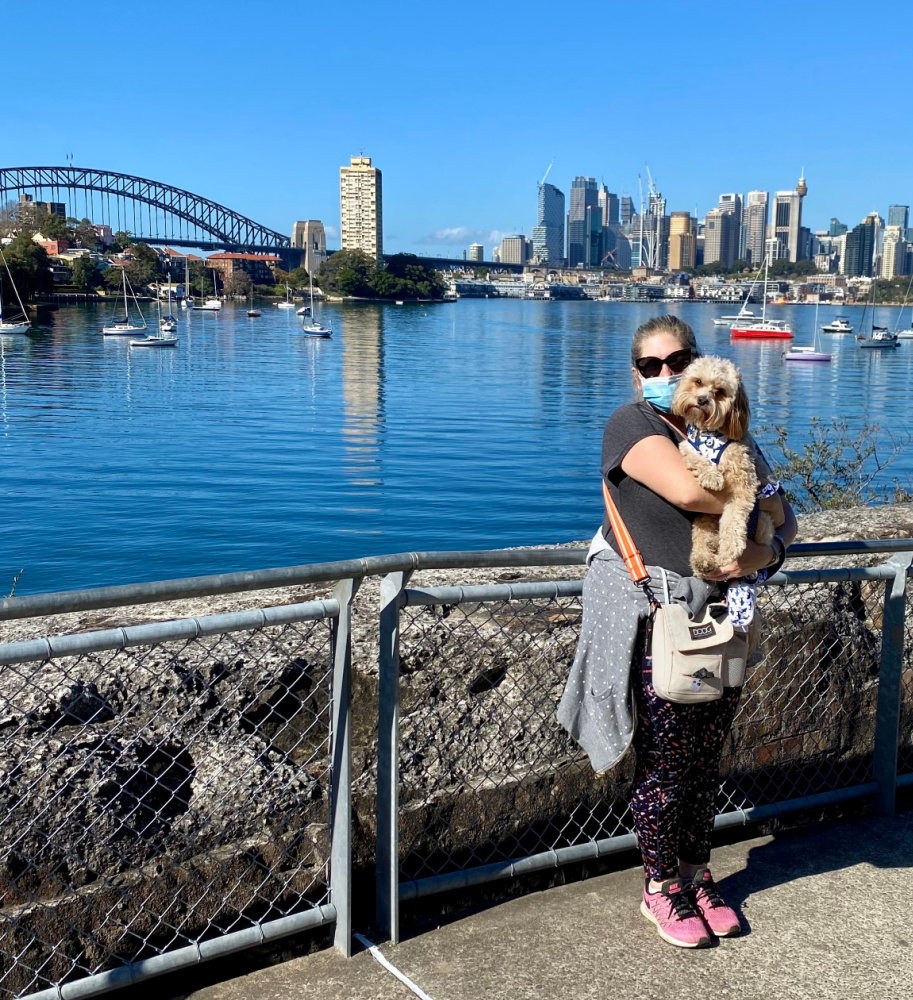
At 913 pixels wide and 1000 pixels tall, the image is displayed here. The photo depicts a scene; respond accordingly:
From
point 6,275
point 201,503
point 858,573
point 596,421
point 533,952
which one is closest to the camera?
point 533,952

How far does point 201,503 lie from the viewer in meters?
24.9

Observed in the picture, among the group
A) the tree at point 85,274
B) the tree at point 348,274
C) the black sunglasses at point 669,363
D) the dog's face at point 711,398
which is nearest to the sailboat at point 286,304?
the tree at point 348,274

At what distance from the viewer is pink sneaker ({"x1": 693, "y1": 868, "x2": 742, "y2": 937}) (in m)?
2.93

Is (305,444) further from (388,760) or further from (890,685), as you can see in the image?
(388,760)

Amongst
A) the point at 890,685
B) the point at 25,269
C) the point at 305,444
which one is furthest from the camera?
the point at 25,269

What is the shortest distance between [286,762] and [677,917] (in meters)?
1.09

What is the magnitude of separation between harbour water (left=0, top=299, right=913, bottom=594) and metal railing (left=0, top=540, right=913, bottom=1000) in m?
15.6

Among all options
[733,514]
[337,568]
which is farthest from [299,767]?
[733,514]

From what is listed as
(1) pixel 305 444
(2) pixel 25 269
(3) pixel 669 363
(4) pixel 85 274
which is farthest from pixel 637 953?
(4) pixel 85 274

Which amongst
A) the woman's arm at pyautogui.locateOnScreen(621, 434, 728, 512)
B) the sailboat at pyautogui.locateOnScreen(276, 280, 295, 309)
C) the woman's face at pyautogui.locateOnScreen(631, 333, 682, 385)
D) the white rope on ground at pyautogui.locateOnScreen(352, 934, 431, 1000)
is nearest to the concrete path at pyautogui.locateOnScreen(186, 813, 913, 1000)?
the white rope on ground at pyautogui.locateOnScreen(352, 934, 431, 1000)

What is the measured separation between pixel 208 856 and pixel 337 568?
76cm

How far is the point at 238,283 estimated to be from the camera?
572 ft

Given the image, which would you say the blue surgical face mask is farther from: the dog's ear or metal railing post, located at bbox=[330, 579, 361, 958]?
metal railing post, located at bbox=[330, 579, 361, 958]

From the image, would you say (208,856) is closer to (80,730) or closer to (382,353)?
(80,730)
